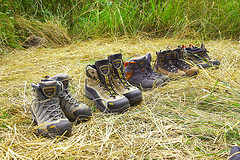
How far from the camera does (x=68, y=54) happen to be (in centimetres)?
324

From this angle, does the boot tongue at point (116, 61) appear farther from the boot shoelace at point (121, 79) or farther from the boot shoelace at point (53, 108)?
the boot shoelace at point (53, 108)

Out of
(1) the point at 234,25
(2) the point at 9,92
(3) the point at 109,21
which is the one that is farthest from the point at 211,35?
(2) the point at 9,92

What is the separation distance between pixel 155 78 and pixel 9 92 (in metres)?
1.47

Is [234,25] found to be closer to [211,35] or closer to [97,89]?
[211,35]

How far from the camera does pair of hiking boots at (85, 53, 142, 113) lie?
1565mm

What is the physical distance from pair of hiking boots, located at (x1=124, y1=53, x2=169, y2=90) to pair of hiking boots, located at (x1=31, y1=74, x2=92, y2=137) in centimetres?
72

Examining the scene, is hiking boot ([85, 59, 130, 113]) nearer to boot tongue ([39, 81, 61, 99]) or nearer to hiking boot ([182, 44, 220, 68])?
boot tongue ([39, 81, 61, 99])

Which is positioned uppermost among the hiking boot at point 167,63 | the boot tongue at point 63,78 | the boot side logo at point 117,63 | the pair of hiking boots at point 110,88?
the boot tongue at point 63,78

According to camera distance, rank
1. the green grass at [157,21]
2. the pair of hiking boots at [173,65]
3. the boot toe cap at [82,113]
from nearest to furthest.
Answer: the boot toe cap at [82,113] < the pair of hiking boots at [173,65] < the green grass at [157,21]

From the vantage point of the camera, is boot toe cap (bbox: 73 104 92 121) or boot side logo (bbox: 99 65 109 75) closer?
boot toe cap (bbox: 73 104 92 121)

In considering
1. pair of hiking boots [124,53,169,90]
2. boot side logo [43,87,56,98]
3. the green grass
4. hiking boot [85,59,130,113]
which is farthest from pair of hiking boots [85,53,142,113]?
the green grass

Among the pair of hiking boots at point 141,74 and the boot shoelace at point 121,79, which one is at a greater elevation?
the boot shoelace at point 121,79

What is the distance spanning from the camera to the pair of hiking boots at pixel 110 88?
1565 mm

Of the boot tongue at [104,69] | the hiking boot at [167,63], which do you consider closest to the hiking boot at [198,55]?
the hiking boot at [167,63]
